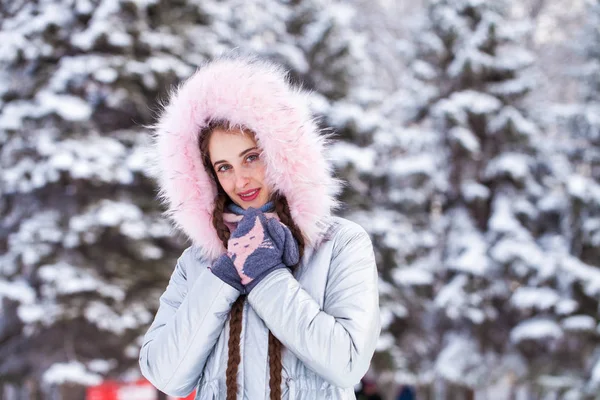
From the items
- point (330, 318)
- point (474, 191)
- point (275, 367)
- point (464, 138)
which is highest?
point (330, 318)

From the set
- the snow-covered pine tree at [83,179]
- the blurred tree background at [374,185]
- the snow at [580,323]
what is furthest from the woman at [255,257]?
the snow at [580,323]

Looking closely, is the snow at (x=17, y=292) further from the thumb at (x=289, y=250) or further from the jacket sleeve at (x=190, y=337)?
the thumb at (x=289, y=250)

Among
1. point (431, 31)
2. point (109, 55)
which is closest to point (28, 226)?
point (109, 55)

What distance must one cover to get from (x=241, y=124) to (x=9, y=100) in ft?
33.3

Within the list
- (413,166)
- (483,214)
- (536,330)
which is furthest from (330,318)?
(483,214)

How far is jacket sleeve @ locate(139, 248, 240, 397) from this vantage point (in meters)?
2.36

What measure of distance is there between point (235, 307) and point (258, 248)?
9.5 inches

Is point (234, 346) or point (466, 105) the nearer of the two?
point (234, 346)

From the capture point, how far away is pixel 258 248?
2305 millimetres

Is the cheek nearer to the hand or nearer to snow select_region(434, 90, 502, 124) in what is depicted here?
the hand

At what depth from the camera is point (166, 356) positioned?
2418 millimetres

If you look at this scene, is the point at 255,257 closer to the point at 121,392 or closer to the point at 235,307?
the point at 235,307

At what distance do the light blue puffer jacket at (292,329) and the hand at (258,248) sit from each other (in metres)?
0.03

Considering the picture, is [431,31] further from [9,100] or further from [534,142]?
[9,100]
